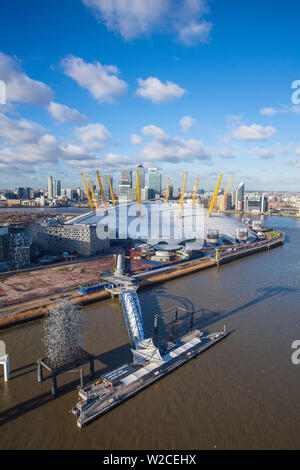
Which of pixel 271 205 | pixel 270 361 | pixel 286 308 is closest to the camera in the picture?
pixel 270 361

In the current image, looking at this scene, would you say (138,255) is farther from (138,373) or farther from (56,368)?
(56,368)

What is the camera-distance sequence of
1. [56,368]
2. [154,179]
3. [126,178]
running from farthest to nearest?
[154,179] < [126,178] < [56,368]

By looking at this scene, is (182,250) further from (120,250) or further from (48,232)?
(48,232)

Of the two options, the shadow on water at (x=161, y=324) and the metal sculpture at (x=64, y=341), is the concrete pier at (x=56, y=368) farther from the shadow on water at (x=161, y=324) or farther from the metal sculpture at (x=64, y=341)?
the shadow on water at (x=161, y=324)

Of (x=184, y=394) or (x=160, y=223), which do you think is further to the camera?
(x=160, y=223)

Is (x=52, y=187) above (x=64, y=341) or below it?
above

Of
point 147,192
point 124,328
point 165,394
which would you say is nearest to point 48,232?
point 124,328

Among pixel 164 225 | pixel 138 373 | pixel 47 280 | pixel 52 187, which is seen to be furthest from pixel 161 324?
pixel 52 187
